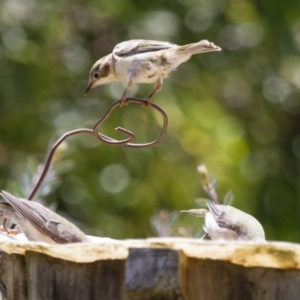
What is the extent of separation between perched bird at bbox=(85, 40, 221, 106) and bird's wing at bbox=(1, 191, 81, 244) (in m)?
0.93

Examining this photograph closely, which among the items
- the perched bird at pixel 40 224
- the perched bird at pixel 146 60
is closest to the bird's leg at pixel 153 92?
the perched bird at pixel 146 60

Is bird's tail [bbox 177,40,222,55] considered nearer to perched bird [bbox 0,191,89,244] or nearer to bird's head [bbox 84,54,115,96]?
bird's head [bbox 84,54,115,96]

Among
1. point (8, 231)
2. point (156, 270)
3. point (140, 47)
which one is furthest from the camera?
point (140, 47)

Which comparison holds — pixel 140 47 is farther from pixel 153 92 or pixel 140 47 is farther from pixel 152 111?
pixel 152 111

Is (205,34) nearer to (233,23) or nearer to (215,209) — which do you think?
(233,23)

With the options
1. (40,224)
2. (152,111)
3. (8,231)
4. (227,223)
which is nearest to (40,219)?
(40,224)

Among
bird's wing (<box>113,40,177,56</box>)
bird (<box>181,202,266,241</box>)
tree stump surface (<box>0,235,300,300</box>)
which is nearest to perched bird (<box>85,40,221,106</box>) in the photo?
bird's wing (<box>113,40,177,56</box>)

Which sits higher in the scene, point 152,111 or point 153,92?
point 152,111

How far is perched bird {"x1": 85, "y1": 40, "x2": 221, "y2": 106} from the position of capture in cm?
420

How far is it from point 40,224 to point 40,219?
2 centimetres

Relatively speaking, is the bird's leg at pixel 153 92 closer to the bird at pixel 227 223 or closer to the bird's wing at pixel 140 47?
the bird's wing at pixel 140 47

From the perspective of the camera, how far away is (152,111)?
8039mm

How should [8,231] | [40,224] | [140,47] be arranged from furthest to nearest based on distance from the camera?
[140,47] < [8,231] < [40,224]

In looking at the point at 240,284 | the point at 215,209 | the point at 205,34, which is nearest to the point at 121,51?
the point at 215,209
